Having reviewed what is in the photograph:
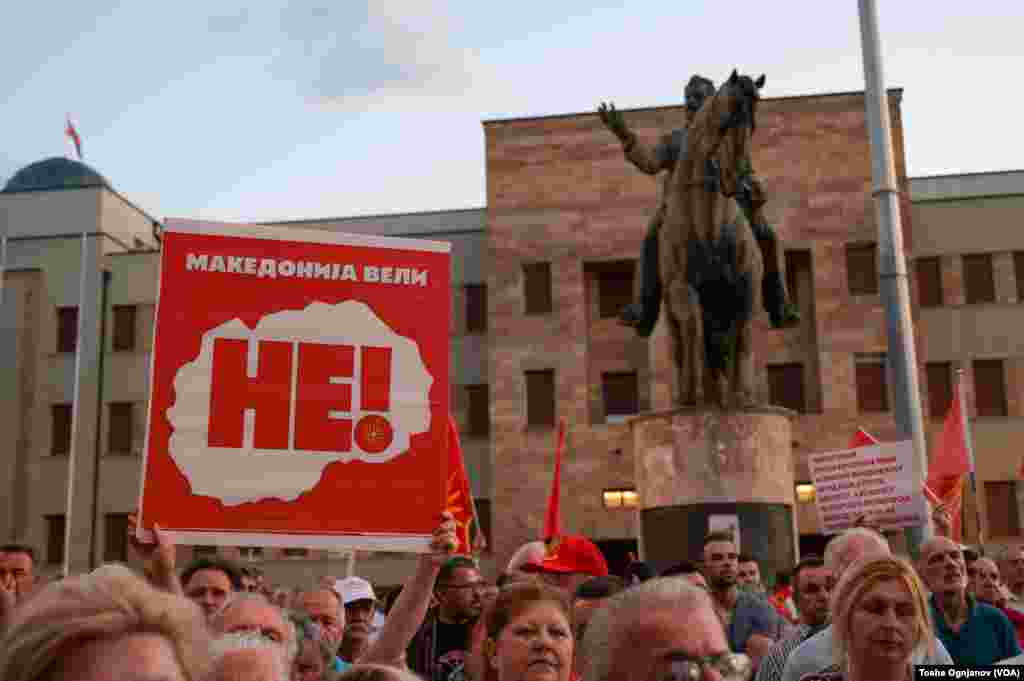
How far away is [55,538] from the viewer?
39.1 m

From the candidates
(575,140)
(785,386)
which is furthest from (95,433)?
(785,386)

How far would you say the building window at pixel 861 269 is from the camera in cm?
3616

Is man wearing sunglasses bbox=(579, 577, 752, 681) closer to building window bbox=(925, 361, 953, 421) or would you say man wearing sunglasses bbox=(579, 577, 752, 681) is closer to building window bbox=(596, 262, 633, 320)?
building window bbox=(596, 262, 633, 320)

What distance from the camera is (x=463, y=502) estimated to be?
35.4 ft

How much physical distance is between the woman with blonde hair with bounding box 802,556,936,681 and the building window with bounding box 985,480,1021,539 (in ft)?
109

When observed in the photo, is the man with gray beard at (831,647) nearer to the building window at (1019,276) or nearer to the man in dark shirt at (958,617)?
the man in dark shirt at (958,617)

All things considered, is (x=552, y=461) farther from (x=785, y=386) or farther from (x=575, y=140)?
(x=575, y=140)

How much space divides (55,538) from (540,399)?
15.2 metres

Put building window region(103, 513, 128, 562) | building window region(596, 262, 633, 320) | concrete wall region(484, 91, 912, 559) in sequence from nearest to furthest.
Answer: concrete wall region(484, 91, 912, 559), building window region(596, 262, 633, 320), building window region(103, 513, 128, 562)

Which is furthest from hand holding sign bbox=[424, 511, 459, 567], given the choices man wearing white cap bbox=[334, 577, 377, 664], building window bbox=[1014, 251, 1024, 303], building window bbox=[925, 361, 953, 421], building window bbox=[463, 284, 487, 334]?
building window bbox=[1014, 251, 1024, 303]

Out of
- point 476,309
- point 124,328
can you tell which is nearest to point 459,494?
point 476,309

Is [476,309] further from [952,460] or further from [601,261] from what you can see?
[952,460]

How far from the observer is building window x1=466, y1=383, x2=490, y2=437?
3806 centimetres

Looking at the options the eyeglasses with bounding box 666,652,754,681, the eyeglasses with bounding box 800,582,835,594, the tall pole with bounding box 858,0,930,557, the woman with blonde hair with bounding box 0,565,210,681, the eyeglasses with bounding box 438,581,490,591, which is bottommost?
the eyeglasses with bounding box 800,582,835,594
